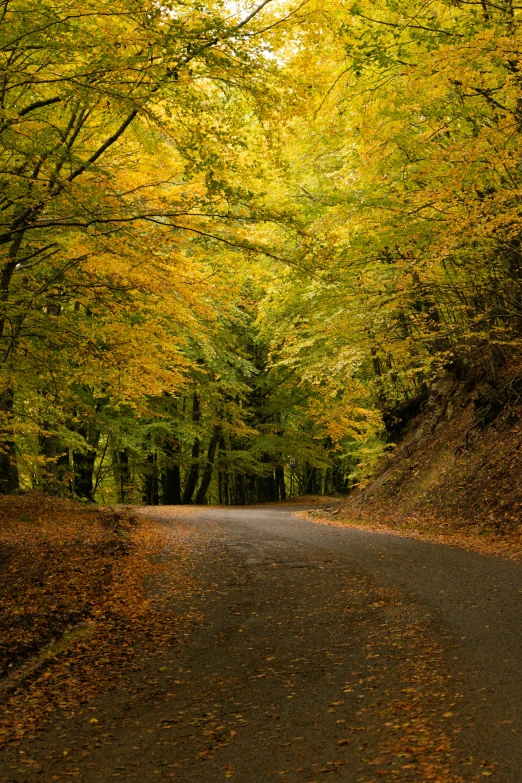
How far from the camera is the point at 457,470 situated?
15070 mm

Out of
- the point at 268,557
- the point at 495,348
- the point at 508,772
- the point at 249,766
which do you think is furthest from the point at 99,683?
the point at 495,348

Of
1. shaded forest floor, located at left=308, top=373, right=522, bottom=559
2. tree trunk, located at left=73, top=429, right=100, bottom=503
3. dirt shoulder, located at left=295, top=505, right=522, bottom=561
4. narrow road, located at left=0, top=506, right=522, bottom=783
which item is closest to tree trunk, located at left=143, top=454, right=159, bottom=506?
tree trunk, located at left=73, top=429, right=100, bottom=503

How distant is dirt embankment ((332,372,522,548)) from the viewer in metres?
12.5

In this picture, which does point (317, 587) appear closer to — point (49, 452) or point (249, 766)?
point (249, 766)

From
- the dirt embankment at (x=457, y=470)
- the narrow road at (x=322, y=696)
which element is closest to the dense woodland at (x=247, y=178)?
the dirt embankment at (x=457, y=470)

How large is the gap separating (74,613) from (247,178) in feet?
20.4

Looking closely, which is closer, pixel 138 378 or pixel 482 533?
pixel 482 533

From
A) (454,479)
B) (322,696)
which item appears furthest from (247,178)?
(454,479)

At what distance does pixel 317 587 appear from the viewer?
7.57m

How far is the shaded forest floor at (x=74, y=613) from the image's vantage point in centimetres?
461

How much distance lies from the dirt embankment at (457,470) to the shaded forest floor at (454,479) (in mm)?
24

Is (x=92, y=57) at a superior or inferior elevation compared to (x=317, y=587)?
superior

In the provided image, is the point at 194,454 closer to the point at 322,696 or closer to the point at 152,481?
the point at 152,481

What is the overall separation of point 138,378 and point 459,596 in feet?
27.6
